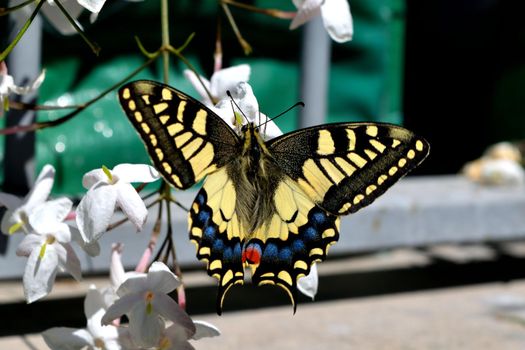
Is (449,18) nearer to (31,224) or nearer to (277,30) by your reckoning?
(277,30)

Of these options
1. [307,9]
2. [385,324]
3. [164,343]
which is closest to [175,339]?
[164,343]

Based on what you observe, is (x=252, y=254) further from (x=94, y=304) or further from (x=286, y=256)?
(x=94, y=304)

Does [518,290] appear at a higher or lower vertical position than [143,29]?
lower

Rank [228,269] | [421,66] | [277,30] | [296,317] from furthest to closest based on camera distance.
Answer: [421,66], [277,30], [296,317], [228,269]

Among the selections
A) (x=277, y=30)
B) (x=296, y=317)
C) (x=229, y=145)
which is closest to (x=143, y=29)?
(x=277, y=30)

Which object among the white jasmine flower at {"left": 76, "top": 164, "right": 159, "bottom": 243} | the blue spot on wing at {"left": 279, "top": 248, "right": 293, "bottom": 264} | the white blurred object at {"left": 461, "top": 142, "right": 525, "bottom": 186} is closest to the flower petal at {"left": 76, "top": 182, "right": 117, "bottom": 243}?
the white jasmine flower at {"left": 76, "top": 164, "right": 159, "bottom": 243}

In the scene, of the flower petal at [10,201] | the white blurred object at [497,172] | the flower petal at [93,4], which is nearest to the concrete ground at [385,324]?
Answer: the white blurred object at [497,172]
